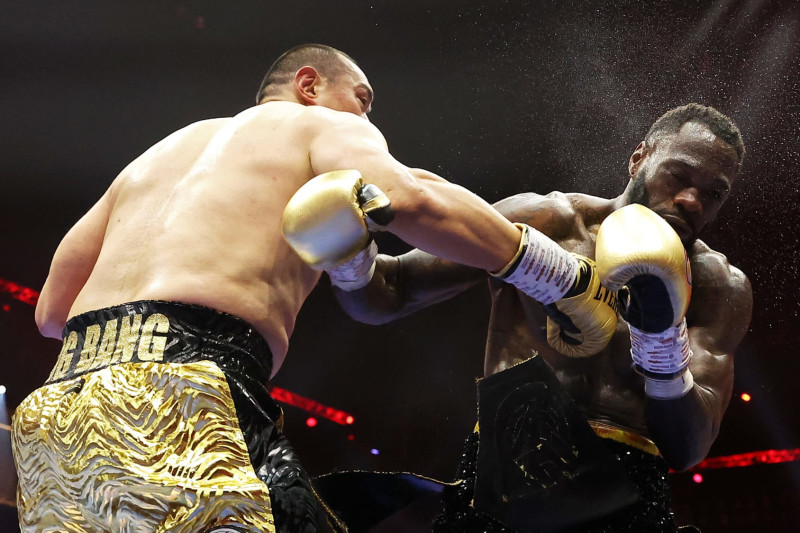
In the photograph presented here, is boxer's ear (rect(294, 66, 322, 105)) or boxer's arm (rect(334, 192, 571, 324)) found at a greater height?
boxer's ear (rect(294, 66, 322, 105))

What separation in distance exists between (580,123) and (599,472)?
5.77 ft

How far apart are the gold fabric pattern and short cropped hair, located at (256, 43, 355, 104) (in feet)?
3.29

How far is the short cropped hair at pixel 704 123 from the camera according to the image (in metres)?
2.39

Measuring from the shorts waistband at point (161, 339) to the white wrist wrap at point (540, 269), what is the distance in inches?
22.3

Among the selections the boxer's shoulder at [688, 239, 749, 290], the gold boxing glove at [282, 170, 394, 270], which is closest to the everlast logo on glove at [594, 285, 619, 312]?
the boxer's shoulder at [688, 239, 749, 290]

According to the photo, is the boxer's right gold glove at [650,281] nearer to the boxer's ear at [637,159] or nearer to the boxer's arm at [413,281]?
the boxer's arm at [413,281]

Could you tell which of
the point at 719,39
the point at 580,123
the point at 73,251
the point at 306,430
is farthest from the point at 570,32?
the point at 73,251

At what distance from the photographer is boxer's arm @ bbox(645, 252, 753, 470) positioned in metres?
1.96

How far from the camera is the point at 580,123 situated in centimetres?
322

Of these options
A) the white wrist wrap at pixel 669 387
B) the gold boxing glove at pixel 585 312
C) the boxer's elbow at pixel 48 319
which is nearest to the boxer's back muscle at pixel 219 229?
the boxer's elbow at pixel 48 319

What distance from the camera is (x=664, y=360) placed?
1.85 metres

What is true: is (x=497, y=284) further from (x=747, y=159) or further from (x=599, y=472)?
(x=747, y=159)

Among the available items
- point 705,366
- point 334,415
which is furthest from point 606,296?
point 334,415

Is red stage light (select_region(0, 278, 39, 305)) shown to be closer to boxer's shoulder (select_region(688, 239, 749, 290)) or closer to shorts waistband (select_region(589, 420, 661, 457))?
shorts waistband (select_region(589, 420, 661, 457))
